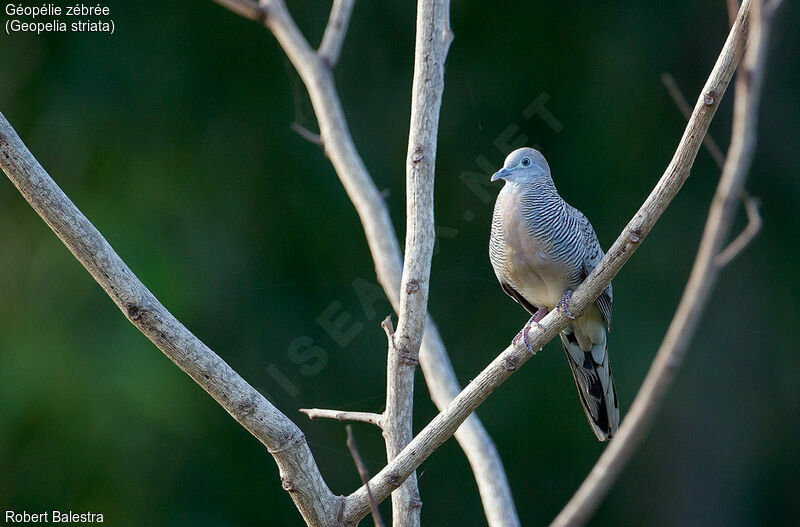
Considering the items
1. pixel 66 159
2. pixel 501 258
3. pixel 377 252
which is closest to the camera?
pixel 501 258

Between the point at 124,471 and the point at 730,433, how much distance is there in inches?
119

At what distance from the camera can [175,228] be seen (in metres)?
3.81

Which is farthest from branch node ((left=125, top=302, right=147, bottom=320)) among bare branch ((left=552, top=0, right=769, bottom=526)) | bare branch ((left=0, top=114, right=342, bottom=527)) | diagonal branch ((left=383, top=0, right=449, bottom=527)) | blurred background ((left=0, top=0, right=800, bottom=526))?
blurred background ((left=0, top=0, right=800, bottom=526))

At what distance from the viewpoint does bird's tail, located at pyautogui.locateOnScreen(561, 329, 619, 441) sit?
6.48ft

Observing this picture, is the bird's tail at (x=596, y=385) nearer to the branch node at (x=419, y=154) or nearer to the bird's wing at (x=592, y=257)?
the bird's wing at (x=592, y=257)

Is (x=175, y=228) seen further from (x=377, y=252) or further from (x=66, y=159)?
(x=377, y=252)

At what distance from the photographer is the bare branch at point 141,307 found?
1212 millimetres

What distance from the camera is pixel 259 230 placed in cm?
387

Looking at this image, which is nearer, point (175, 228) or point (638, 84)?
point (175, 228)

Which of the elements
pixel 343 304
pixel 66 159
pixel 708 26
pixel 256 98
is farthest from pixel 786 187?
pixel 66 159

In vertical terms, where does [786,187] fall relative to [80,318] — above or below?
below

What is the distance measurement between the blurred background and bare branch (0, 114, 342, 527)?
7.68 ft

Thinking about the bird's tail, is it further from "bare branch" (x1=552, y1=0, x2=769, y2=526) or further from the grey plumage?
"bare branch" (x1=552, y1=0, x2=769, y2=526)

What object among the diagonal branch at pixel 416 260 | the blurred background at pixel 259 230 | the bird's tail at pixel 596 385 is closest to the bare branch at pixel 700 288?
the diagonal branch at pixel 416 260
